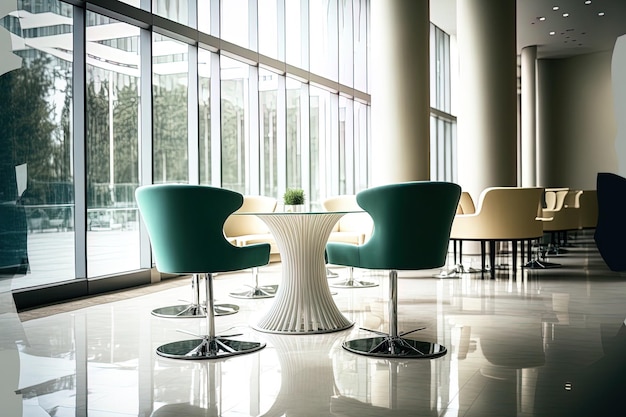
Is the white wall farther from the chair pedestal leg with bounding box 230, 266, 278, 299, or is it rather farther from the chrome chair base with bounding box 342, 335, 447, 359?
the chrome chair base with bounding box 342, 335, 447, 359

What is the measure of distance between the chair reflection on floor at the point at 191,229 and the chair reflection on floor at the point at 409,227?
0.84 m

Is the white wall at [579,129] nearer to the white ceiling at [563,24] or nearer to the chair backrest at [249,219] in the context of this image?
the white ceiling at [563,24]

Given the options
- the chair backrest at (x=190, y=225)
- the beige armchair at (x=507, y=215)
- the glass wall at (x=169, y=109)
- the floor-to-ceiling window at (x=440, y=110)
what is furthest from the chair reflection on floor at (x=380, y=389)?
the floor-to-ceiling window at (x=440, y=110)

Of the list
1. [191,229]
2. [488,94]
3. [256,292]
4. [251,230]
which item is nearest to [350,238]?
[251,230]

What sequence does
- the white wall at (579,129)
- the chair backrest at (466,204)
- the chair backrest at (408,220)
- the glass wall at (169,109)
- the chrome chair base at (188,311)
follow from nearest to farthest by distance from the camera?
the chair backrest at (408,220) < the chrome chair base at (188,311) < the glass wall at (169,109) < the chair backrest at (466,204) < the white wall at (579,129)

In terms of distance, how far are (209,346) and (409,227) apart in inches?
56.3

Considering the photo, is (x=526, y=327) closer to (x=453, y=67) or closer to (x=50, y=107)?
(x=50, y=107)

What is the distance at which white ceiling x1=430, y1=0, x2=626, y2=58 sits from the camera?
14.6 metres

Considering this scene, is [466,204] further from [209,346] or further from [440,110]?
[440,110]

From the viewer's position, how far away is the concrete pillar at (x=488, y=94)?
10820mm

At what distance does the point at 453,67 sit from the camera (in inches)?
727

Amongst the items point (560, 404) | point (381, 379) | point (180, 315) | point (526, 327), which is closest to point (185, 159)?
point (180, 315)

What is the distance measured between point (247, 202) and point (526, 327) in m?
3.46

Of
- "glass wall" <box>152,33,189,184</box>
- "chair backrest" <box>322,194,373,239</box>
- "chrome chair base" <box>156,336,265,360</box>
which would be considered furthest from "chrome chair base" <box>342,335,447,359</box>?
"glass wall" <box>152,33,189,184</box>
